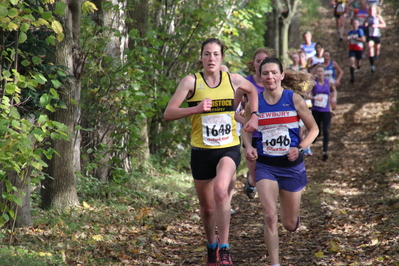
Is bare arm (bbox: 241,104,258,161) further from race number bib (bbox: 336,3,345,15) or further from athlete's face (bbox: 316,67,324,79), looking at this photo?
race number bib (bbox: 336,3,345,15)

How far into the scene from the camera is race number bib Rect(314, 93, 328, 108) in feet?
40.1

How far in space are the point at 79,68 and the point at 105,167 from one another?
2.31 m

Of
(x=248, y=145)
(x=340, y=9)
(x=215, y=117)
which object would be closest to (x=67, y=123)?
(x=215, y=117)

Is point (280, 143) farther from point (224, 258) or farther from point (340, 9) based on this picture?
point (340, 9)

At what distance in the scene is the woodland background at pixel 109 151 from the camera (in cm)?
554

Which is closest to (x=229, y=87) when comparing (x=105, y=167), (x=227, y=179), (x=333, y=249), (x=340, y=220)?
(x=227, y=179)

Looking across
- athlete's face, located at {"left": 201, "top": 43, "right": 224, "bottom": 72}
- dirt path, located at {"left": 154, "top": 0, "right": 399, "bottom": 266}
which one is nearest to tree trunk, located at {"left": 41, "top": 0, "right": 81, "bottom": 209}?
dirt path, located at {"left": 154, "top": 0, "right": 399, "bottom": 266}

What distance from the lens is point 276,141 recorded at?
18.1 feet

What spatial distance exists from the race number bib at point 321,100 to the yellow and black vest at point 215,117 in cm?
706

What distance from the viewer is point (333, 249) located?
6242 mm

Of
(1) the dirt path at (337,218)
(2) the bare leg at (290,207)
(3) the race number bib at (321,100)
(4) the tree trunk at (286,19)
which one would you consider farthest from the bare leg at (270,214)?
(4) the tree trunk at (286,19)

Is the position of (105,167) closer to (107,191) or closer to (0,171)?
(107,191)

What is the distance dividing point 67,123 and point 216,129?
2.64 meters

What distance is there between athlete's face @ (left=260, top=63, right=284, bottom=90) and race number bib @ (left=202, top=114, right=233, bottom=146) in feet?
1.78
